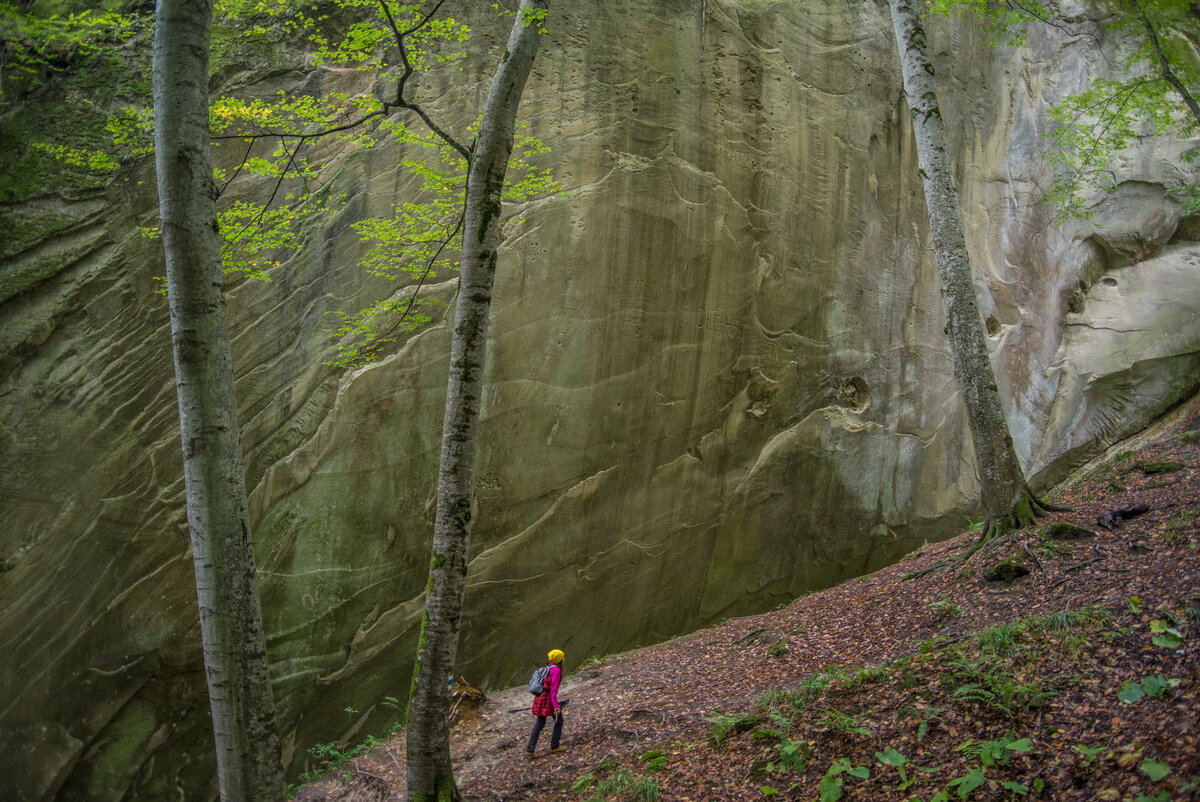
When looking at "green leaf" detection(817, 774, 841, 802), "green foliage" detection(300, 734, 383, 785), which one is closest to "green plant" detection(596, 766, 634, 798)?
"green leaf" detection(817, 774, 841, 802)

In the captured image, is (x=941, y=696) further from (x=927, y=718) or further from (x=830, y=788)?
(x=830, y=788)

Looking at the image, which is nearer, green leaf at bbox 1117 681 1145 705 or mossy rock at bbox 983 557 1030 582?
green leaf at bbox 1117 681 1145 705

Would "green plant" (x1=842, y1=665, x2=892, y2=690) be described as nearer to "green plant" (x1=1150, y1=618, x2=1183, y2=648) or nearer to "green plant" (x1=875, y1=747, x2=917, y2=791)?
"green plant" (x1=875, y1=747, x2=917, y2=791)

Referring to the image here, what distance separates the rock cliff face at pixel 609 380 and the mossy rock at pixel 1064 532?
204 inches

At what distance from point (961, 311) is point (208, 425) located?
6962 mm

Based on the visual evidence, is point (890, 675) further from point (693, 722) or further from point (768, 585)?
point (768, 585)

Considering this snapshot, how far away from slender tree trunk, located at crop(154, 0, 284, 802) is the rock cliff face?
517cm

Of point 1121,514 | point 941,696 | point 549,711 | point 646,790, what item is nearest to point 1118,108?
point 1121,514

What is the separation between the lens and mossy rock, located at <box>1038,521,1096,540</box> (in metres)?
7.16

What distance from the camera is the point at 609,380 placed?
11211 mm

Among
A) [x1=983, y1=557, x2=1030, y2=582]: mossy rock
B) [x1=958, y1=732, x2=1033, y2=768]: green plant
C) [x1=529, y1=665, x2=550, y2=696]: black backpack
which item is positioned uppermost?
[x1=983, y1=557, x2=1030, y2=582]: mossy rock

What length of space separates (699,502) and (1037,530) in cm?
514

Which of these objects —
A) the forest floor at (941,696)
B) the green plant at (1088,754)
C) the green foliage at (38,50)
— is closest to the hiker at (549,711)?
the forest floor at (941,696)

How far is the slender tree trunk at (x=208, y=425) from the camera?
4766mm
